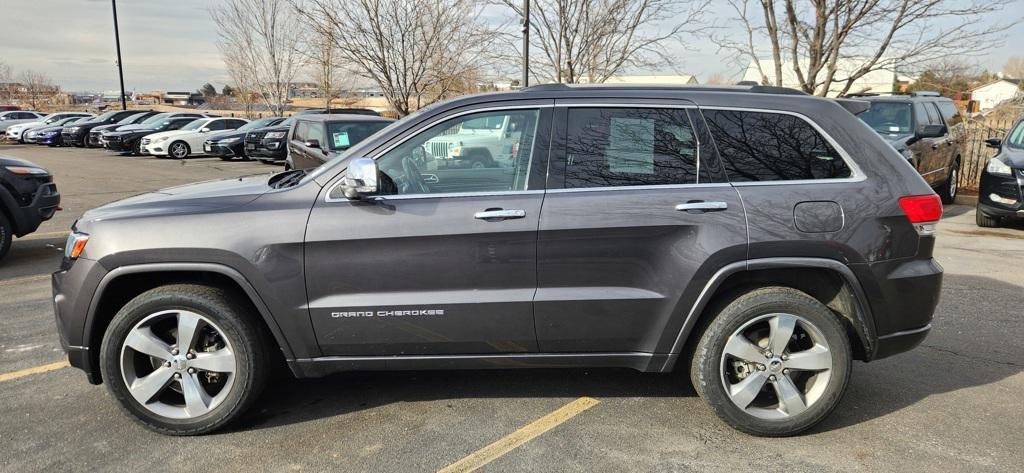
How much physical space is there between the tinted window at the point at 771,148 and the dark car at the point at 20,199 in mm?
7111

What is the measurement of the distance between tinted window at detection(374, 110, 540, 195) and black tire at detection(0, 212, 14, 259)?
580 centimetres

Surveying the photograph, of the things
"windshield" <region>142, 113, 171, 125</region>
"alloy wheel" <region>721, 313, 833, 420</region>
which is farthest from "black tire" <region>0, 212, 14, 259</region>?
"windshield" <region>142, 113, 171, 125</region>

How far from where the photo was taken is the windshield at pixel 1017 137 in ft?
30.3

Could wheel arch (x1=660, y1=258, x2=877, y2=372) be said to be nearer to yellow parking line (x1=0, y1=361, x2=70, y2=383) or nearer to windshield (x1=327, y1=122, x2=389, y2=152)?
yellow parking line (x1=0, y1=361, x2=70, y2=383)

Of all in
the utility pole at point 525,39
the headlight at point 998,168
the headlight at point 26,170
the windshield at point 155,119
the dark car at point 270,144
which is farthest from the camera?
the windshield at point 155,119

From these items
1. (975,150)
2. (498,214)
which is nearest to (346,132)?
(498,214)

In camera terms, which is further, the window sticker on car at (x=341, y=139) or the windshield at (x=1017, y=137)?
the window sticker on car at (x=341, y=139)

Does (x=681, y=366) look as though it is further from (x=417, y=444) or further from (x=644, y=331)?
(x=417, y=444)

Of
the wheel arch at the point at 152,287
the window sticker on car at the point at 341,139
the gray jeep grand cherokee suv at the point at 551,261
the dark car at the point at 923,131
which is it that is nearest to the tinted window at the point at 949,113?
the dark car at the point at 923,131

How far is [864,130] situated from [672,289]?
131 cm

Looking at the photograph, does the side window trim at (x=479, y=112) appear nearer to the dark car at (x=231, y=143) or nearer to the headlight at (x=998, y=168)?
the headlight at (x=998, y=168)

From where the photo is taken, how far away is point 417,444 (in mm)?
3246

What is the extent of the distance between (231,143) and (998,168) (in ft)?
67.1

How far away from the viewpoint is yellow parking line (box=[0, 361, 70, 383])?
403 centimetres
